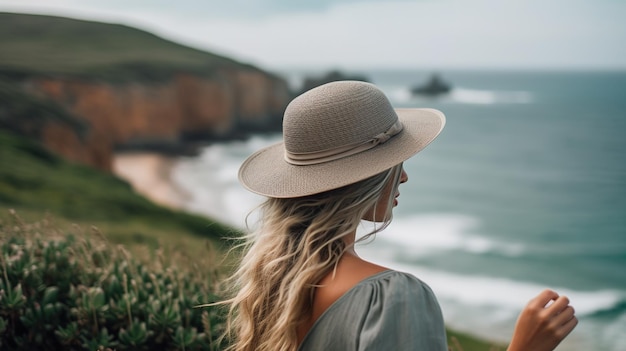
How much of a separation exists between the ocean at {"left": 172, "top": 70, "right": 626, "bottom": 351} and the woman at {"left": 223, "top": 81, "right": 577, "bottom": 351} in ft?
0.76

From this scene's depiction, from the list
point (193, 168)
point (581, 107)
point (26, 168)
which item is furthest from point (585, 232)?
point (581, 107)

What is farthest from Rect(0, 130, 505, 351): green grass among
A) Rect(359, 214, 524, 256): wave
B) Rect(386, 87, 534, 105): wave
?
Rect(386, 87, 534, 105): wave

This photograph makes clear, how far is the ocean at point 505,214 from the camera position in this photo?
2548 cm

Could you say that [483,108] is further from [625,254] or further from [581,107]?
[625,254]

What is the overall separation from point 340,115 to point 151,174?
123ft

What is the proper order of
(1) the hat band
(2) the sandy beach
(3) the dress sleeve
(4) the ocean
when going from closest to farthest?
1. (3) the dress sleeve
2. (1) the hat band
3. (4) the ocean
4. (2) the sandy beach

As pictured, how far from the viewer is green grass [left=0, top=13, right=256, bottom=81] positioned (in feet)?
134

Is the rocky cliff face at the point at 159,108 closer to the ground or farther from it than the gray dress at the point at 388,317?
closer to the ground

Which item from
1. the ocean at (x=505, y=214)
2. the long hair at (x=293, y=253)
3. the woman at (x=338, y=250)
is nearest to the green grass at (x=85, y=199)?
the ocean at (x=505, y=214)

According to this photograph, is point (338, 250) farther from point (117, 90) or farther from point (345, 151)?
point (117, 90)

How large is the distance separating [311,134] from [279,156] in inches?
13.1

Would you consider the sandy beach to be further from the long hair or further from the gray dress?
the gray dress

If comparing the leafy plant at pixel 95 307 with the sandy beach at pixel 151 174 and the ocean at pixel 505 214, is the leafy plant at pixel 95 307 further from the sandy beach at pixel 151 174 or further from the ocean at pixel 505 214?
the sandy beach at pixel 151 174

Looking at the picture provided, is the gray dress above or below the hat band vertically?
below
